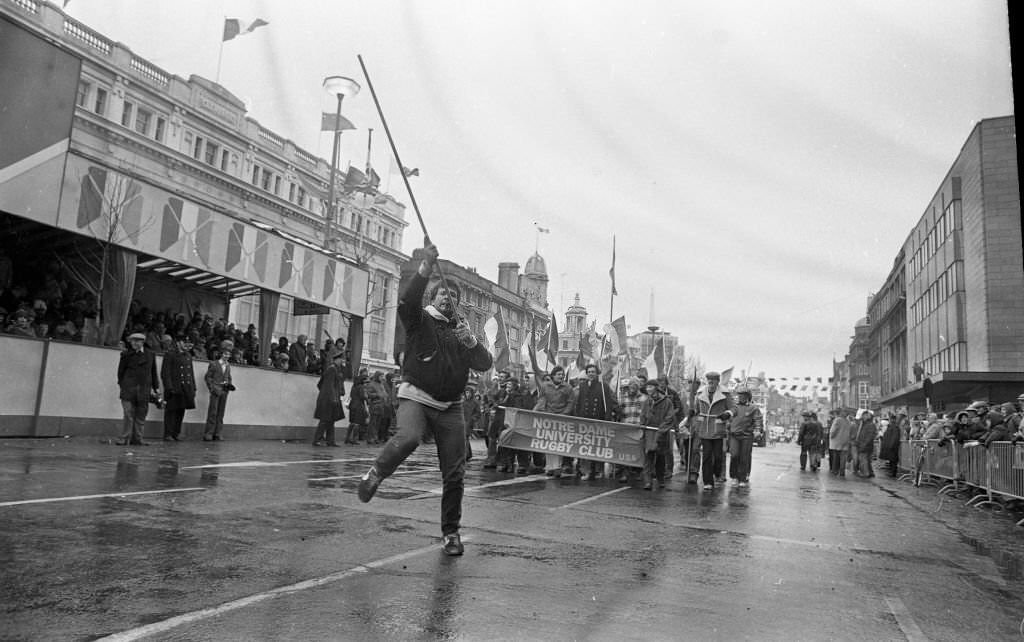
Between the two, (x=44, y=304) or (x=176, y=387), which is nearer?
(x=176, y=387)

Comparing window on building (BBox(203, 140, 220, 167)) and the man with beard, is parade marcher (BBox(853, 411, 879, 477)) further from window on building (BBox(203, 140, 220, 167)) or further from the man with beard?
window on building (BBox(203, 140, 220, 167))

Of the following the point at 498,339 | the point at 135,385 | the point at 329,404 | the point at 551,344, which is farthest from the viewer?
the point at 551,344

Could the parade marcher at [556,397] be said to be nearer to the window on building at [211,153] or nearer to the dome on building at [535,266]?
the window on building at [211,153]

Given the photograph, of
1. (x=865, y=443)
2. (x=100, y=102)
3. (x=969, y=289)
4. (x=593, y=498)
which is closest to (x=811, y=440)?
(x=865, y=443)

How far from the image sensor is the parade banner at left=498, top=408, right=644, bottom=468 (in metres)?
12.9

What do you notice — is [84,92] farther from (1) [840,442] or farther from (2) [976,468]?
(2) [976,468]

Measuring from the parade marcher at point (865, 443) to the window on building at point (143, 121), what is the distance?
3026 cm

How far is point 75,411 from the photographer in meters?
13.5

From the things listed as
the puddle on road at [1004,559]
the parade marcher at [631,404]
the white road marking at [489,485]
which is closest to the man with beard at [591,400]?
the parade marcher at [631,404]

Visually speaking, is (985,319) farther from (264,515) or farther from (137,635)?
(137,635)

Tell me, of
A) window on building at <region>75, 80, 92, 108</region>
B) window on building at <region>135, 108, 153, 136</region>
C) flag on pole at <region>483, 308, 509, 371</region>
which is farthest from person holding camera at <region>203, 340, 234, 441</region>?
window on building at <region>135, 108, 153, 136</region>

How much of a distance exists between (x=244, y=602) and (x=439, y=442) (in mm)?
2184

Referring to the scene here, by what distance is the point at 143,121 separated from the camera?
32969 mm

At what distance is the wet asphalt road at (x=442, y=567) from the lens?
11.1 ft
